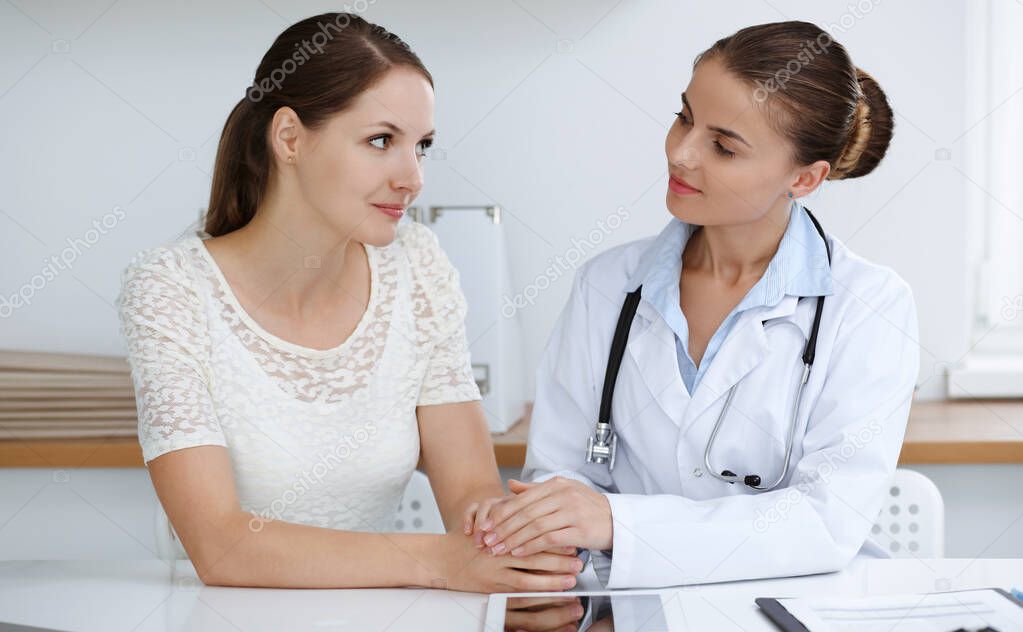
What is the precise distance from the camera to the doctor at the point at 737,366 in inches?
45.1

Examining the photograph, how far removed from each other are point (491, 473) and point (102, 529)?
87cm

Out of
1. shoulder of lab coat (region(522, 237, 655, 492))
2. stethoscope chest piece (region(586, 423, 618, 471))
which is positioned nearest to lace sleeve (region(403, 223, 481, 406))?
shoulder of lab coat (region(522, 237, 655, 492))

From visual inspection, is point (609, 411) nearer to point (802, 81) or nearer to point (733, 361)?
point (733, 361)

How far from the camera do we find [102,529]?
1.89 m

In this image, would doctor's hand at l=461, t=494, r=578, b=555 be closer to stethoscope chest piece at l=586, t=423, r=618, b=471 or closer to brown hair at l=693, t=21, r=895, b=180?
stethoscope chest piece at l=586, t=423, r=618, b=471

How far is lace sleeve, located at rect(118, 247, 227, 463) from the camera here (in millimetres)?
1215

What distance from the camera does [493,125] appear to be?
2.05 metres

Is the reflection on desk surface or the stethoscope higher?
the stethoscope

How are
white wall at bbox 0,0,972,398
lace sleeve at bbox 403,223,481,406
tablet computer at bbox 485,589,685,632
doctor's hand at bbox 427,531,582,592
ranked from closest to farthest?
tablet computer at bbox 485,589,685,632
doctor's hand at bbox 427,531,582,592
lace sleeve at bbox 403,223,481,406
white wall at bbox 0,0,972,398

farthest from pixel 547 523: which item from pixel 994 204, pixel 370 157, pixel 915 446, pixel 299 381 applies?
pixel 994 204

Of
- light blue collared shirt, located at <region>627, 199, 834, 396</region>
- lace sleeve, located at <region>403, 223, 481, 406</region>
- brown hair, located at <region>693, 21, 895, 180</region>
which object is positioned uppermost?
brown hair, located at <region>693, 21, 895, 180</region>

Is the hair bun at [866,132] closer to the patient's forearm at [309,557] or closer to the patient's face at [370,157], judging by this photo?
the patient's face at [370,157]

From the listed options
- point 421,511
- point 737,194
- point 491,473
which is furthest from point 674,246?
point 421,511

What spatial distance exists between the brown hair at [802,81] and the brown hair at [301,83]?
451 mm
